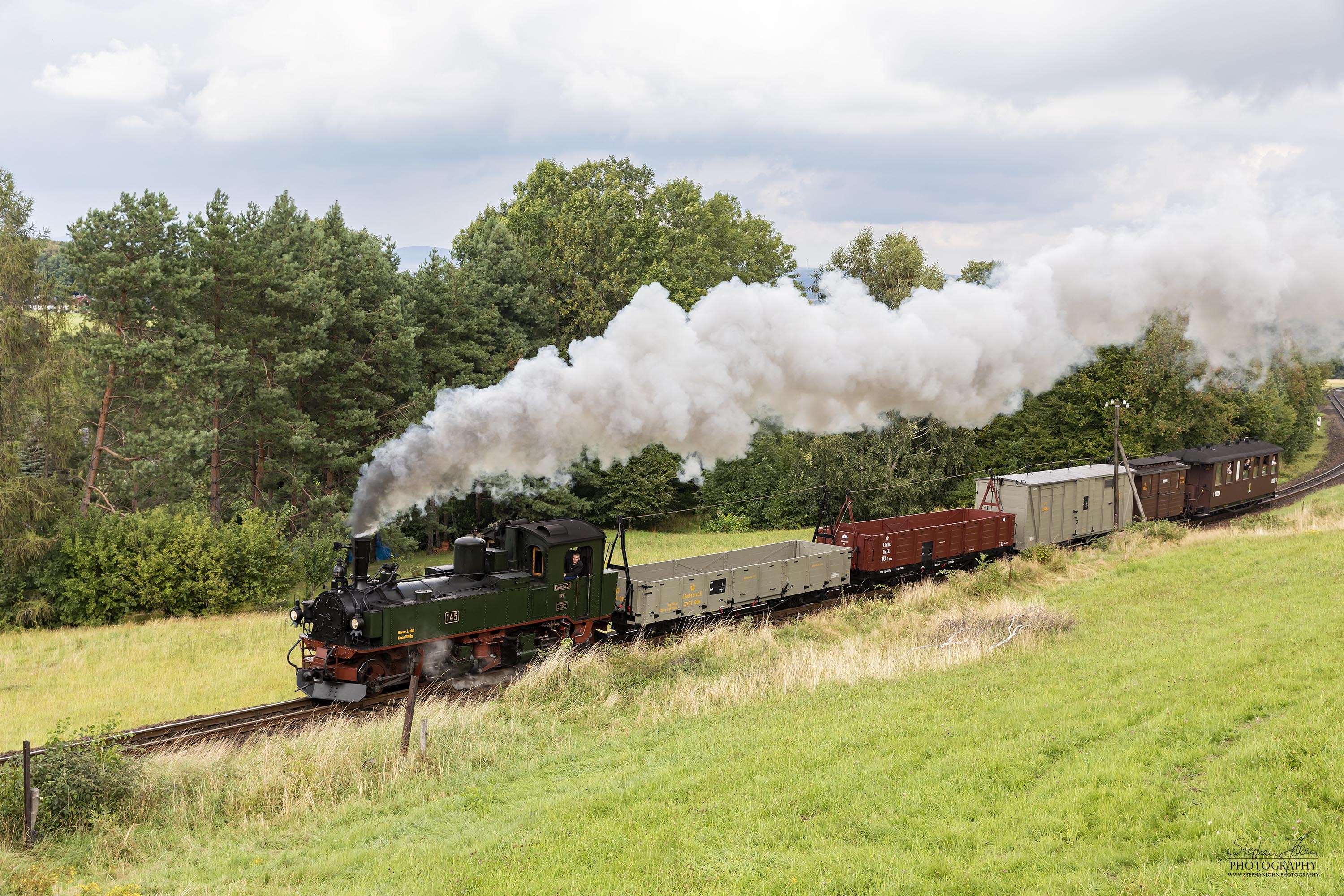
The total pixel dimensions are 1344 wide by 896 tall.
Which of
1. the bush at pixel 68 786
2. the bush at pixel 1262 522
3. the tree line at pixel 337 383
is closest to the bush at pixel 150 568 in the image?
the tree line at pixel 337 383

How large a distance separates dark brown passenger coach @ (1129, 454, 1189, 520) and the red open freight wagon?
286 inches

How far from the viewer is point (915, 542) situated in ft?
82.4

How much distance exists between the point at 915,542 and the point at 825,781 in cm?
1686

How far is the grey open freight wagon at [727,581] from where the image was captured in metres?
19.3

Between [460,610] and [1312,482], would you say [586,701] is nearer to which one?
[460,610]

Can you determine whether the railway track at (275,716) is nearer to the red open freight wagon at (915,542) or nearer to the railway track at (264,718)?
the railway track at (264,718)

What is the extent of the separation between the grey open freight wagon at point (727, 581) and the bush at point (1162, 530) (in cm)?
1149

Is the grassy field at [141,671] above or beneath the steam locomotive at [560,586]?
beneath

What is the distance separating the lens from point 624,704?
581 inches

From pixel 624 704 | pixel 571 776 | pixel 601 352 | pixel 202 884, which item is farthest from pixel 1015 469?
pixel 202 884

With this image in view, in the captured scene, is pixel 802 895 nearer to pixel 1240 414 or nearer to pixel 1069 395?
pixel 1069 395

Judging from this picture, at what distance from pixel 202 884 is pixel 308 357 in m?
24.7

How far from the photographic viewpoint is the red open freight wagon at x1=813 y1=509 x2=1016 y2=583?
24.5 meters

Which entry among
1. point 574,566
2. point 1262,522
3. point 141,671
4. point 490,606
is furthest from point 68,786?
point 1262,522
